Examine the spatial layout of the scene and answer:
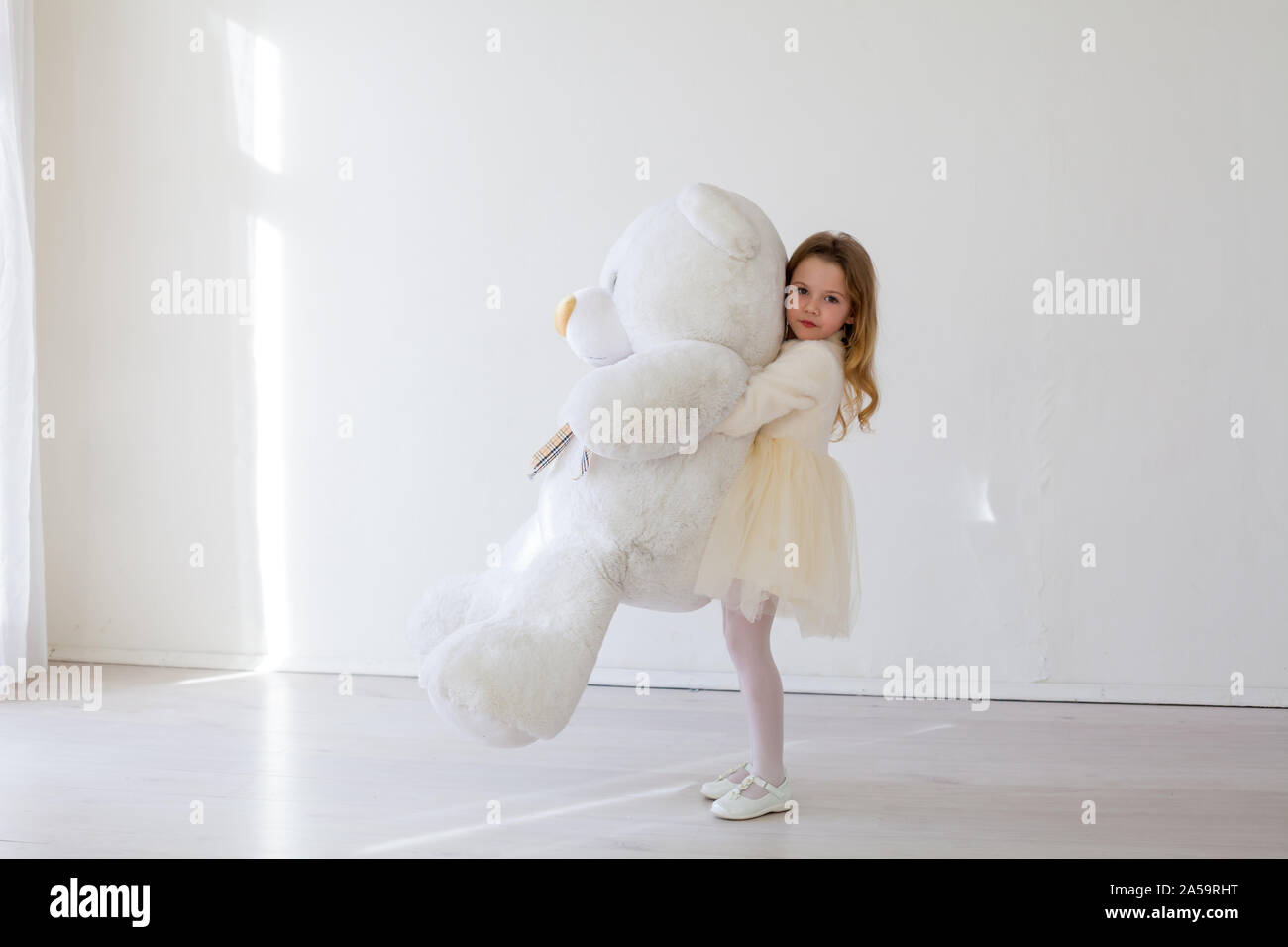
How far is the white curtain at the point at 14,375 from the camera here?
2.87m

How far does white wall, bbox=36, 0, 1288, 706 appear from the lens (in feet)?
9.15

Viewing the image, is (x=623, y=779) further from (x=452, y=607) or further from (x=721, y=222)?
(x=721, y=222)

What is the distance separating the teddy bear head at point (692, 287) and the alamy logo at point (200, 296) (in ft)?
5.68

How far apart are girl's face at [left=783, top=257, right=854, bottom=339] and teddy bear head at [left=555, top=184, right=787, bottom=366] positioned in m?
0.04

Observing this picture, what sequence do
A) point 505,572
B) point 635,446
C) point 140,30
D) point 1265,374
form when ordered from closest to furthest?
point 635,446 → point 505,572 → point 1265,374 → point 140,30

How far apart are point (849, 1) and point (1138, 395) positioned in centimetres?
124

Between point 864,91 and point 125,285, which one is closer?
point 864,91

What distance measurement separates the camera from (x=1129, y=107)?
279cm

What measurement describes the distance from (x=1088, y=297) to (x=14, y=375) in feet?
9.03
